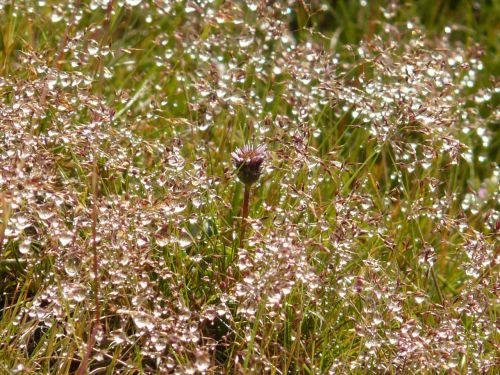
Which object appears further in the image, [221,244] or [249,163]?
[221,244]

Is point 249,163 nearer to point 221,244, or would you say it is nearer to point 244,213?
point 244,213

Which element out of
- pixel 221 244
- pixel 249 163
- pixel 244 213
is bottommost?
pixel 221 244

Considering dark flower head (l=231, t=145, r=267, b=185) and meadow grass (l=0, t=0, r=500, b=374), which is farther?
dark flower head (l=231, t=145, r=267, b=185)

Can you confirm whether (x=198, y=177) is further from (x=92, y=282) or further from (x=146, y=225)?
(x=92, y=282)

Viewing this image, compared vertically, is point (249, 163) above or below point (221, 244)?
above

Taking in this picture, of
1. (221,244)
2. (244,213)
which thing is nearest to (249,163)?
(244,213)

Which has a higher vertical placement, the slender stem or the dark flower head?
the dark flower head

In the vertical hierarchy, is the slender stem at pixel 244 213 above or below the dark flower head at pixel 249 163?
below

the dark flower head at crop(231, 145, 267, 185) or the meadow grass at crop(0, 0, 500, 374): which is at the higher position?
the dark flower head at crop(231, 145, 267, 185)

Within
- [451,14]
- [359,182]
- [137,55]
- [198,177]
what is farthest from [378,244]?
[451,14]
